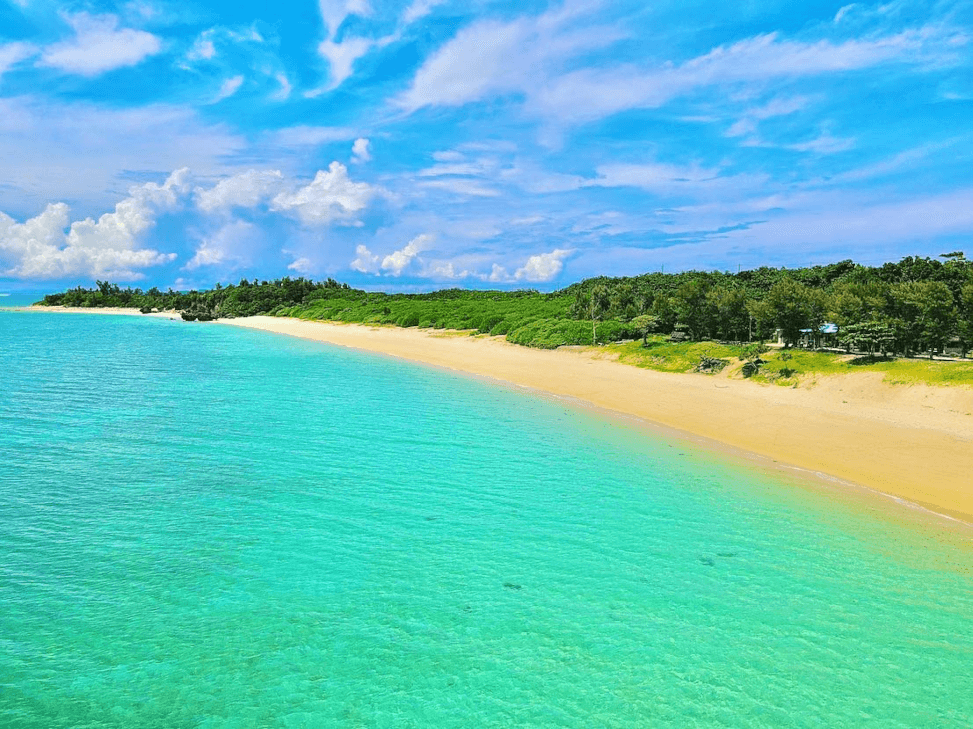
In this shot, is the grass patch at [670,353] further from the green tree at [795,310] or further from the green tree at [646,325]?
the green tree at [795,310]

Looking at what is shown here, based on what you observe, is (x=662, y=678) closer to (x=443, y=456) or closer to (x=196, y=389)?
(x=443, y=456)

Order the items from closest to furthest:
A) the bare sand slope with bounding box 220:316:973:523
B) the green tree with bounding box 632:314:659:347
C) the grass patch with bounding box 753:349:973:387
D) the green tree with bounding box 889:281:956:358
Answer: the bare sand slope with bounding box 220:316:973:523 < the grass patch with bounding box 753:349:973:387 < the green tree with bounding box 889:281:956:358 < the green tree with bounding box 632:314:659:347

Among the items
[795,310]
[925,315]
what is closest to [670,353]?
[795,310]

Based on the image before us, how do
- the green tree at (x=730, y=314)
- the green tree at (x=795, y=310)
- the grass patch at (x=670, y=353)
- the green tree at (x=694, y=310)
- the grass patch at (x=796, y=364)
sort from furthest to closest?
the green tree at (x=694, y=310), the green tree at (x=730, y=314), the green tree at (x=795, y=310), the grass patch at (x=670, y=353), the grass patch at (x=796, y=364)

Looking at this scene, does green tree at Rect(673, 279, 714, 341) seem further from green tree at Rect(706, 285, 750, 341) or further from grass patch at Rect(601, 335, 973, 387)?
grass patch at Rect(601, 335, 973, 387)

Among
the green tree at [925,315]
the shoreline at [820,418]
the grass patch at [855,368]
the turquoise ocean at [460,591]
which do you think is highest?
the green tree at [925,315]

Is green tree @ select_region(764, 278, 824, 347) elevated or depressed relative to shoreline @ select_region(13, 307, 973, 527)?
elevated

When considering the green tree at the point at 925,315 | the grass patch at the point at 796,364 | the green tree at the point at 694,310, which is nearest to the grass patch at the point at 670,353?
the grass patch at the point at 796,364

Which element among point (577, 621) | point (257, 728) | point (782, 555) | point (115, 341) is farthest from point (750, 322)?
point (115, 341)

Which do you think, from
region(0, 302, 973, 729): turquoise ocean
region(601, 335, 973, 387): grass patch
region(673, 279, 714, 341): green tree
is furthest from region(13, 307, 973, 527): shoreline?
region(673, 279, 714, 341): green tree
